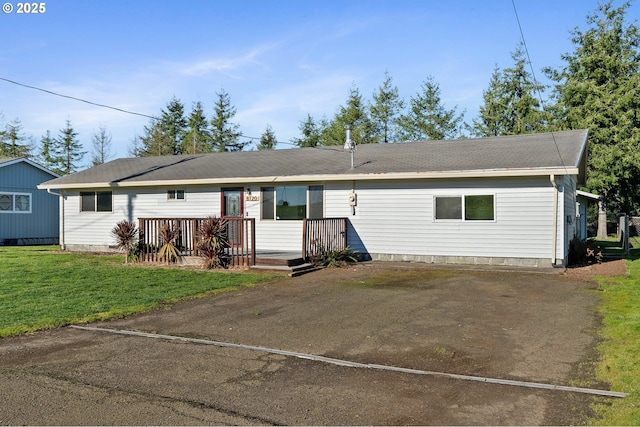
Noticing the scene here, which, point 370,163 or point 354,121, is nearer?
point 370,163

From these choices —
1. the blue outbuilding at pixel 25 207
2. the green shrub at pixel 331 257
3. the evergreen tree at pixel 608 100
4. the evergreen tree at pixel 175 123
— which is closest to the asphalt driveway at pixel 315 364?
the green shrub at pixel 331 257

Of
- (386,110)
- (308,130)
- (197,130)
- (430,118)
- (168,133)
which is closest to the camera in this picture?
(430,118)

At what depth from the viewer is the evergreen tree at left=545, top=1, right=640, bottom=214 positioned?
973 inches

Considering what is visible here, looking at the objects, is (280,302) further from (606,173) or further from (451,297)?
(606,173)

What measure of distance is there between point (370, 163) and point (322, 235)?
3.07 meters

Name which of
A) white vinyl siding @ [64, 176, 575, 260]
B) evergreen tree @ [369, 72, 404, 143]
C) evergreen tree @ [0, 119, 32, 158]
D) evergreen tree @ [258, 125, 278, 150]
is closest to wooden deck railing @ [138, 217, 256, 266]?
white vinyl siding @ [64, 176, 575, 260]

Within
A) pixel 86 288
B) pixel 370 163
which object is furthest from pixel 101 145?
pixel 86 288

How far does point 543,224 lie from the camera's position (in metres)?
12.2

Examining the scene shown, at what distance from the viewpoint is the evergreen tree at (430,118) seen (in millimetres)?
36562

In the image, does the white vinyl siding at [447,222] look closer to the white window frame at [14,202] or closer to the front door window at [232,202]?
the front door window at [232,202]

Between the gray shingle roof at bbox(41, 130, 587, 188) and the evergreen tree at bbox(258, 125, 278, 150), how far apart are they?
2445 cm

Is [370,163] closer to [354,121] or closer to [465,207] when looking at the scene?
[465,207]

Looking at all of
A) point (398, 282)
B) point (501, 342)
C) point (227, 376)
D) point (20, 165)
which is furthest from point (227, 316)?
point (20, 165)

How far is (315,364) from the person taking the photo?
15.8 feet
